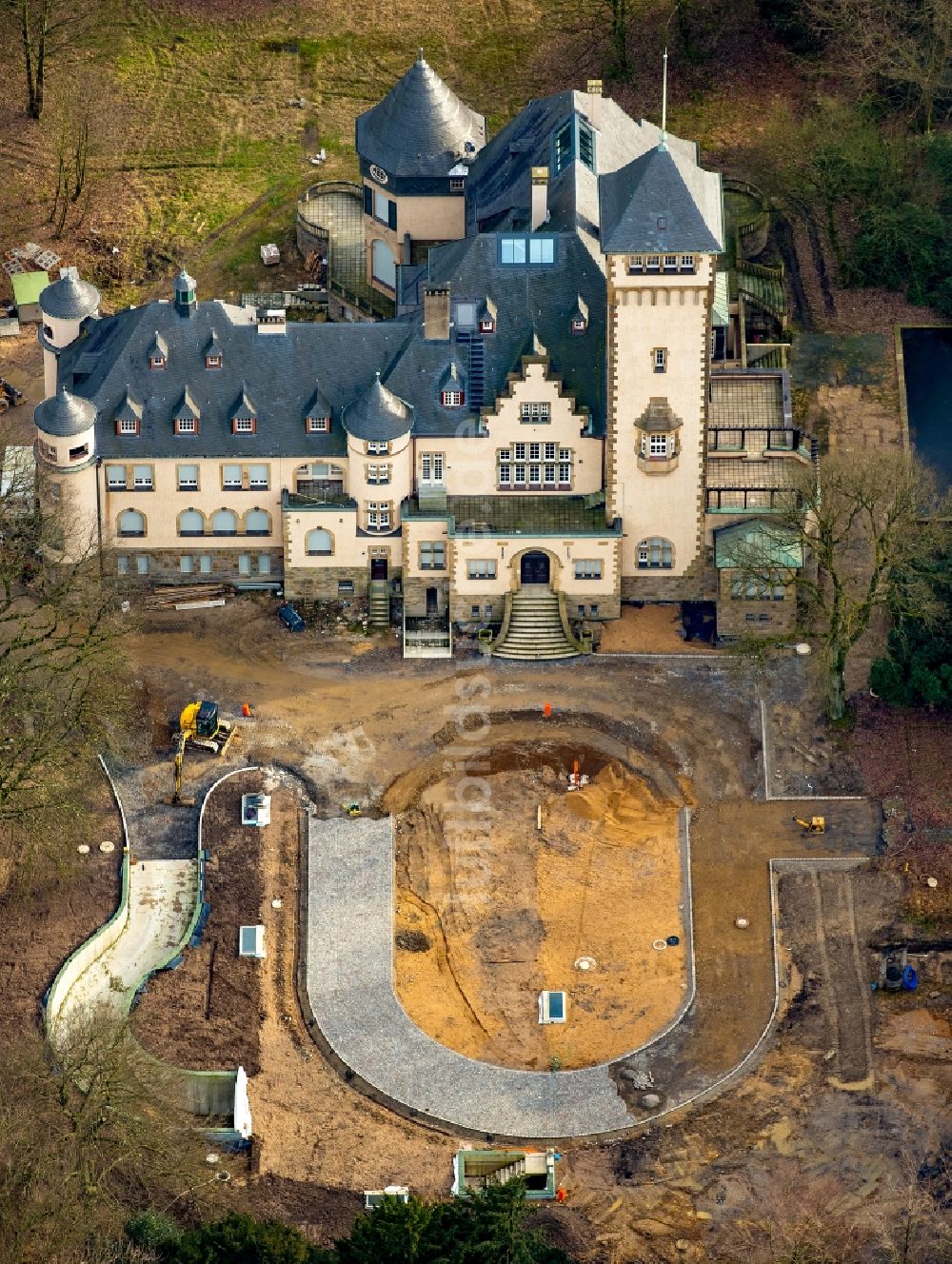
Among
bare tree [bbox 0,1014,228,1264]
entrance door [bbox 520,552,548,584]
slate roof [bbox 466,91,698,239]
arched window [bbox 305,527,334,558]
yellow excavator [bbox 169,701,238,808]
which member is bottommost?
bare tree [bbox 0,1014,228,1264]

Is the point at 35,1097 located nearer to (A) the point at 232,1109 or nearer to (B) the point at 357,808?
(A) the point at 232,1109

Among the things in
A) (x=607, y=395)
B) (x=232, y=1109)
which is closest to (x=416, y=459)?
(x=607, y=395)

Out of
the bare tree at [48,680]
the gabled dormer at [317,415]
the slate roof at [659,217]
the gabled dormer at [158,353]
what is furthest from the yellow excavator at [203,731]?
the slate roof at [659,217]

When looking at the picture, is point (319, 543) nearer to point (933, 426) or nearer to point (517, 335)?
point (517, 335)

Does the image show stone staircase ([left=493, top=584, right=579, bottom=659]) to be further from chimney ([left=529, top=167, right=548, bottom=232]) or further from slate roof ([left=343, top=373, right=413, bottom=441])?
chimney ([left=529, top=167, right=548, bottom=232])

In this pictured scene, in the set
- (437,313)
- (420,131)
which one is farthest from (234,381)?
(420,131)

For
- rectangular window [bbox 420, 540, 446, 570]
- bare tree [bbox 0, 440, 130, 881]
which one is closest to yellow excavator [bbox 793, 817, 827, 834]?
rectangular window [bbox 420, 540, 446, 570]

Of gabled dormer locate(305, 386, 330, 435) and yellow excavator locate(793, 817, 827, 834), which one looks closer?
yellow excavator locate(793, 817, 827, 834)
